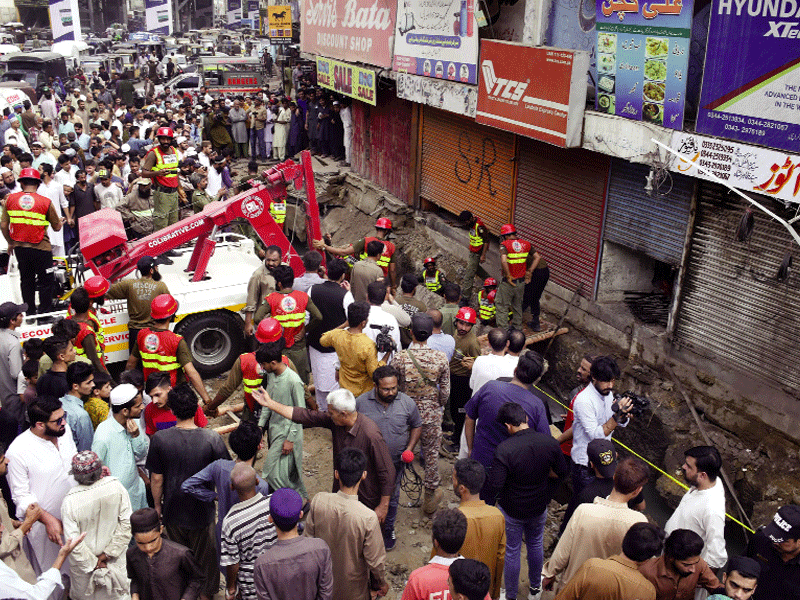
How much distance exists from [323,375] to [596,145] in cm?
439

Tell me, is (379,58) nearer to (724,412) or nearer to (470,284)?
(470,284)

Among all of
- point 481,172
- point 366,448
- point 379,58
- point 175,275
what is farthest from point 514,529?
point 379,58

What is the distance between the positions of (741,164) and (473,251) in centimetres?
471

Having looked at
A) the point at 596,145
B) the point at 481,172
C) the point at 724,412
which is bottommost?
the point at 724,412

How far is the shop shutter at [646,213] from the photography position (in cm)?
824

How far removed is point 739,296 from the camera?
7691 millimetres

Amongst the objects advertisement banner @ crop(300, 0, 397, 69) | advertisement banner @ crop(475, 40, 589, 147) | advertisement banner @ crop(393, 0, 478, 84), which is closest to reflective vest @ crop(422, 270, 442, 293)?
advertisement banner @ crop(475, 40, 589, 147)

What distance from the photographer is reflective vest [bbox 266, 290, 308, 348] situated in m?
7.09

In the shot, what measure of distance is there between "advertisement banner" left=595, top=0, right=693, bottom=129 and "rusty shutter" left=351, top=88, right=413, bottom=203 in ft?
22.9

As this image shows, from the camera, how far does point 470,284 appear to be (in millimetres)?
11469

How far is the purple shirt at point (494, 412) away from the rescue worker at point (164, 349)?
8.73 ft

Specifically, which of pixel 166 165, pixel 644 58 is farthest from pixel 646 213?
pixel 166 165

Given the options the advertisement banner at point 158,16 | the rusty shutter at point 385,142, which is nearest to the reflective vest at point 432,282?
the rusty shutter at point 385,142

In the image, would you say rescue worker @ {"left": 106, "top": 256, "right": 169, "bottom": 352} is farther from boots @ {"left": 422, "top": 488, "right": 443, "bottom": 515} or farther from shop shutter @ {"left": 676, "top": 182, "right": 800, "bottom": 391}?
shop shutter @ {"left": 676, "top": 182, "right": 800, "bottom": 391}
